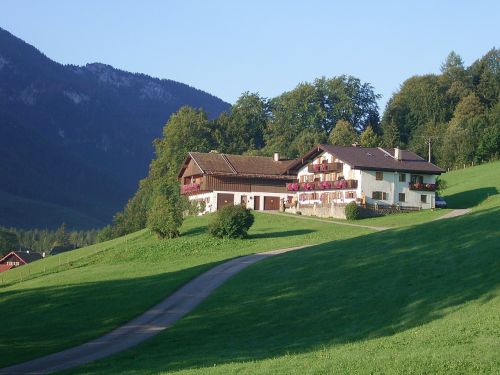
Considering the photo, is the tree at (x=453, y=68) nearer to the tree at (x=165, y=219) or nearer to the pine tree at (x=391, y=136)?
the pine tree at (x=391, y=136)

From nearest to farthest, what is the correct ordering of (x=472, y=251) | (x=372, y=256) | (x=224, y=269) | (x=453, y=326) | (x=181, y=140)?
(x=453, y=326), (x=472, y=251), (x=372, y=256), (x=224, y=269), (x=181, y=140)

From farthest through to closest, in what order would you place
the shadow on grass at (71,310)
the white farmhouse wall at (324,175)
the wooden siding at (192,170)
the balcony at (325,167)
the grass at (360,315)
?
the wooden siding at (192,170), the balcony at (325,167), the white farmhouse wall at (324,175), the shadow on grass at (71,310), the grass at (360,315)

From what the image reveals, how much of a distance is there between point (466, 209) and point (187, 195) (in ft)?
113

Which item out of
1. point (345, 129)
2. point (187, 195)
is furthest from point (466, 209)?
point (345, 129)

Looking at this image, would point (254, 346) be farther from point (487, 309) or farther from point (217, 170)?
point (217, 170)

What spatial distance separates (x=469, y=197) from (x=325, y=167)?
15.5 metres

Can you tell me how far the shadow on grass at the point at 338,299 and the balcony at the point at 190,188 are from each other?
50.7 metres

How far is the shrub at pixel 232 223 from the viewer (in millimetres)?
71000

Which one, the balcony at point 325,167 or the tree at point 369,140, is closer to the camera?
the balcony at point 325,167

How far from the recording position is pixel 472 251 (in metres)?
36.9

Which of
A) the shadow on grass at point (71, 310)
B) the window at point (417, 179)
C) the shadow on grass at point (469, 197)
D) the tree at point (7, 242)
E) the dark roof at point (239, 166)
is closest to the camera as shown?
the shadow on grass at point (71, 310)

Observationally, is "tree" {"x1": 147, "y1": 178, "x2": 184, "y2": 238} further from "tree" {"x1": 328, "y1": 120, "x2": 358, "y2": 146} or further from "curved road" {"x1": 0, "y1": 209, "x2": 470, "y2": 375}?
"tree" {"x1": 328, "y1": 120, "x2": 358, "y2": 146}

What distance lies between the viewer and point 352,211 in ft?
265

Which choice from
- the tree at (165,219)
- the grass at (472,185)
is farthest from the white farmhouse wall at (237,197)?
the grass at (472,185)
